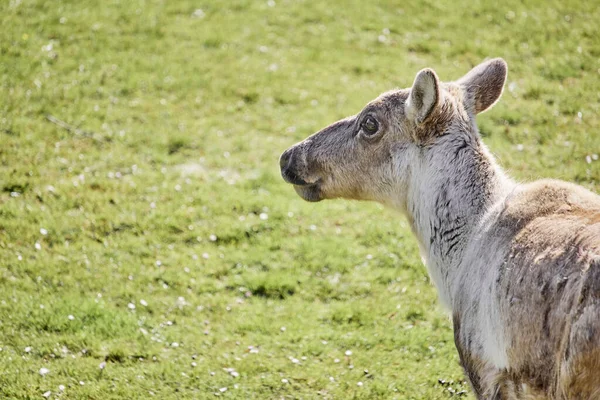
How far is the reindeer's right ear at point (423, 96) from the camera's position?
5.69 m

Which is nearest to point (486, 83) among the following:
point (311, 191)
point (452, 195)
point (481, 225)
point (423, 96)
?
point (423, 96)

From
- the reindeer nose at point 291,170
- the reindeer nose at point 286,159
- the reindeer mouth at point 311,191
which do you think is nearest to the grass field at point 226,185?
the reindeer mouth at point 311,191

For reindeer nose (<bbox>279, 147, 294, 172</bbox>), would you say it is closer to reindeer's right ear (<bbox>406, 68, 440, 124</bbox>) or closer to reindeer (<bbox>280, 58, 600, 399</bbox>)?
reindeer (<bbox>280, 58, 600, 399</bbox>)

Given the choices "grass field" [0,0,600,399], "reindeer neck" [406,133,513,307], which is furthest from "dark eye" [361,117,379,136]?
"grass field" [0,0,600,399]

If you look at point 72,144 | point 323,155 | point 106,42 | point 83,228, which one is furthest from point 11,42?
point 323,155

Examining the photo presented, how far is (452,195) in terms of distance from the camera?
19.3 feet

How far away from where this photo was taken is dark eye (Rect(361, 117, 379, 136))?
6.43 m

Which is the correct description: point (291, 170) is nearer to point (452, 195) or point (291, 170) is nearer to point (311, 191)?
Result: point (311, 191)

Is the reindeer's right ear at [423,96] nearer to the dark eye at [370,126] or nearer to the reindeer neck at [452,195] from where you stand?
the reindeer neck at [452,195]

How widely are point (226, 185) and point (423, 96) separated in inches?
236

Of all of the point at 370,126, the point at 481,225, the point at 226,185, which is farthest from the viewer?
the point at 226,185

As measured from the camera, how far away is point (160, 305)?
28.8ft

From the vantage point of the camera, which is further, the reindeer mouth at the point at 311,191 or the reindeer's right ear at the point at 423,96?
the reindeer mouth at the point at 311,191

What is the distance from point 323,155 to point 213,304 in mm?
2911
